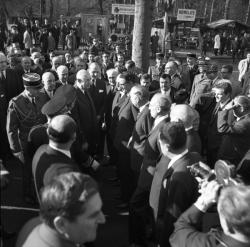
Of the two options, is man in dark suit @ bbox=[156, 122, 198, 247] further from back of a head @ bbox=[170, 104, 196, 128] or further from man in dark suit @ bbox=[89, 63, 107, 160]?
man in dark suit @ bbox=[89, 63, 107, 160]

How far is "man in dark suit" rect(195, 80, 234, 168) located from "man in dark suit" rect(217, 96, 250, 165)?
0.35m

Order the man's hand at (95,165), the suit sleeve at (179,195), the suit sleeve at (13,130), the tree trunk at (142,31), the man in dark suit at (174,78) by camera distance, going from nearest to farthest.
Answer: the suit sleeve at (179,195) → the man's hand at (95,165) → the suit sleeve at (13,130) → the man in dark suit at (174,78) → the tree trunk at (142,31)

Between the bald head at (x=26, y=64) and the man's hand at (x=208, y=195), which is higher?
the man's hand at (x=208, y=195)

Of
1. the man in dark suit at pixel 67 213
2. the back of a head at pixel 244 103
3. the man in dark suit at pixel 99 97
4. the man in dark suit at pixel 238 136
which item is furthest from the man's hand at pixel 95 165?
the man in dark suit at pixel 67 213

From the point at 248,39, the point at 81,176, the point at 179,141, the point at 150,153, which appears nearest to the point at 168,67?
the point at 150,153

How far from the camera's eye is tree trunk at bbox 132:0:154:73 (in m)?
8.90

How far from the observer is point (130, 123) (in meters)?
5.07

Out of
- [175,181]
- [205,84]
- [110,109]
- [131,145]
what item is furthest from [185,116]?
[205,84]

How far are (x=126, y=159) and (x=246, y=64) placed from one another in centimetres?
713

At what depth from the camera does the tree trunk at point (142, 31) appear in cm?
890

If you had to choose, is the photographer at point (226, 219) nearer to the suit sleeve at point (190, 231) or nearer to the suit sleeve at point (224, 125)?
the suit sleeve at point (190, 231)

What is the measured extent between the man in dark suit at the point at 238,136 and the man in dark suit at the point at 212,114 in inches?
13.8

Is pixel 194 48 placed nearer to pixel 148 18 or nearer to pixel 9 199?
pixel 148 18

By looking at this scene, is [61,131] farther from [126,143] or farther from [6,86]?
[6,86]
